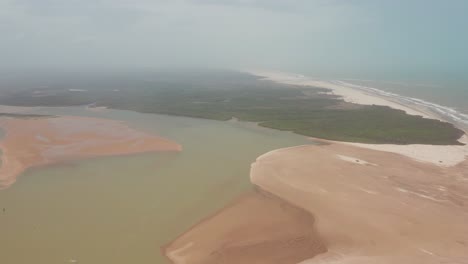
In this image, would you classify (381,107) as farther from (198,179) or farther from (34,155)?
(34,155)

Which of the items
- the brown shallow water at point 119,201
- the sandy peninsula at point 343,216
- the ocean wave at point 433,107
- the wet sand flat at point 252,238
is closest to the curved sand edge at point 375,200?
the sandy peninsula at point 343,216

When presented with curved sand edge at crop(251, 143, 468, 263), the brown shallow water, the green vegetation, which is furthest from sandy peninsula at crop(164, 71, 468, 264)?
the green vegetation

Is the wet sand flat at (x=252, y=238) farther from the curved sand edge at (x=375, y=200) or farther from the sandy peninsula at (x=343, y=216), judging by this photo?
the curved sand edge at (x=375, y=200)

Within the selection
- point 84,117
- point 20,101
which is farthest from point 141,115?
point 20,101

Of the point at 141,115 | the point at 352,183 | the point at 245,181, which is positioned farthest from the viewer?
the point at 141,115

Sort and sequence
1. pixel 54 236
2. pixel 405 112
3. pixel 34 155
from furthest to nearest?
pixel 405 112 < pixel 34 155 < pixel 54 236

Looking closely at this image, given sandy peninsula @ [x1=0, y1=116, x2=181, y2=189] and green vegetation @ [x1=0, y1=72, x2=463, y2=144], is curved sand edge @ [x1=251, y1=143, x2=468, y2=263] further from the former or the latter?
sandy peninsula @ [x1=0, y1=116, x2=181, y2=189]
